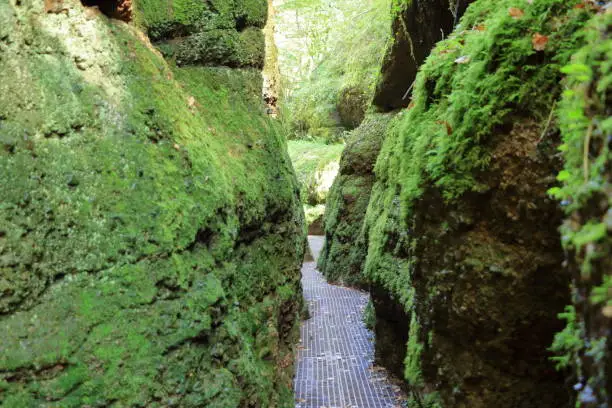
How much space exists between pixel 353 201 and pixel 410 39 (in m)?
5.58

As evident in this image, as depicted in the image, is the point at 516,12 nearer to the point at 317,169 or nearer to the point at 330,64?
the point at 317,169

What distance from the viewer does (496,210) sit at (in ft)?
8.64

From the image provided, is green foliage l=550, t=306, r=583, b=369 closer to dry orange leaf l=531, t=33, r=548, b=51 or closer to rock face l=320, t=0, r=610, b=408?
rock face l=320, t=0, r=610, b=408

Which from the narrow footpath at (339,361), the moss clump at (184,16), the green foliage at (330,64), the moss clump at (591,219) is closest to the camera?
the moss clump at (591,219)

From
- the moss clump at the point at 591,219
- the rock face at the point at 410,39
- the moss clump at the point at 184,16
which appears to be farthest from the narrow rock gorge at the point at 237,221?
the rock face at the point at 410,39

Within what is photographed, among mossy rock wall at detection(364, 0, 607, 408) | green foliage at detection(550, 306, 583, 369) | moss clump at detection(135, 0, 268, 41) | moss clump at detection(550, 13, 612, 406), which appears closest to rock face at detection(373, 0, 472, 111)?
moss clump at detection(135, 0, 268, 41)

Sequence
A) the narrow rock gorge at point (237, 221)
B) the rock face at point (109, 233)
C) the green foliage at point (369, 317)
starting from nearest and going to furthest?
the narrow rock gorge at point (237, 221) → the rock face at point (109, 233) → the green foliage at point (369, 317)

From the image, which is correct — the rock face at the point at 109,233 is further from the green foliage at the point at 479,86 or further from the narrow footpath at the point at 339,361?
the narrow footpath at the point at 339,361

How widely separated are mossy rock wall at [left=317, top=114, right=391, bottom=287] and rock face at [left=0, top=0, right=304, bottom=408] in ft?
30.5

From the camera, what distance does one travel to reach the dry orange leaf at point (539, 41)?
7.80ft

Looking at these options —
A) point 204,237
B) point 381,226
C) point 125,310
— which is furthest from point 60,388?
point 381,226

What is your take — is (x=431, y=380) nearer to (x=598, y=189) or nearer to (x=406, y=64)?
(x=598, y=189)

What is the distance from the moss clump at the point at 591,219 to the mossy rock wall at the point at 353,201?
451 inches

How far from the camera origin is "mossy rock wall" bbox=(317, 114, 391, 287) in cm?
1366
